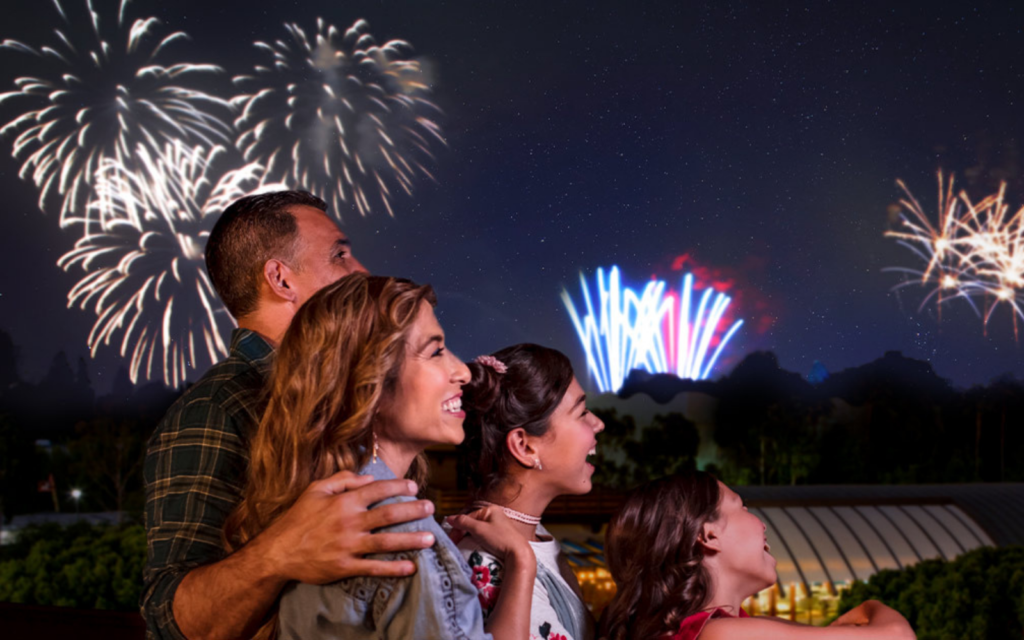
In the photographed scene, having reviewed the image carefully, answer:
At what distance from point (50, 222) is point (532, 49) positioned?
2095 cm

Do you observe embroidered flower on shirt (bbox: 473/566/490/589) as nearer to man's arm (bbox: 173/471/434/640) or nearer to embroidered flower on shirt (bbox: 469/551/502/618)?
embroidered flower on shirt (bbox: 469/551/502/618)

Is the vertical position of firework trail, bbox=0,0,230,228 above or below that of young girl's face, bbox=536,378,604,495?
above

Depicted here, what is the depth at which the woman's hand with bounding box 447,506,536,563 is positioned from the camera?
251 centimetres

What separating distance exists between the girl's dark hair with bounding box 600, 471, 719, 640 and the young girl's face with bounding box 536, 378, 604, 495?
195 millimetres

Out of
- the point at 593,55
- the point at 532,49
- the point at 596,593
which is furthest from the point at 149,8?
the point at 596,593

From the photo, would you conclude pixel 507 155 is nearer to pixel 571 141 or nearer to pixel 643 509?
pixel 571 141

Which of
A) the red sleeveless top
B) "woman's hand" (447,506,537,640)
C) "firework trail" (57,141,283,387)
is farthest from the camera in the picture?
"firework trail" (57,141,283,387)

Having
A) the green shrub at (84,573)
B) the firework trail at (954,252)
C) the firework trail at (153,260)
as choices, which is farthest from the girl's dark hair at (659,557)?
the firework trail at (954,252)

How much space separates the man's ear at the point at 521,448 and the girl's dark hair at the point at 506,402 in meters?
0.02

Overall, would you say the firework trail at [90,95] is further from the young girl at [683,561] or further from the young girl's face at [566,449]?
the young girl at [683,561]

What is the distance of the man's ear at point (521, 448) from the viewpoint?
10.4 ft

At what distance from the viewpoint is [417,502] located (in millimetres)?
1879

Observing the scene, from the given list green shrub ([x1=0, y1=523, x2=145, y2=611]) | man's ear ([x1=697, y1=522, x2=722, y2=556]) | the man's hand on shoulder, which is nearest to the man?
the man's hand on shoulder

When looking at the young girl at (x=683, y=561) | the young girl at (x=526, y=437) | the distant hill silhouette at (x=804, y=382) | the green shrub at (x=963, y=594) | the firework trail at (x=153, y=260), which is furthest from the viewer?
the distant hill silhouette at (x=804, y=382)
